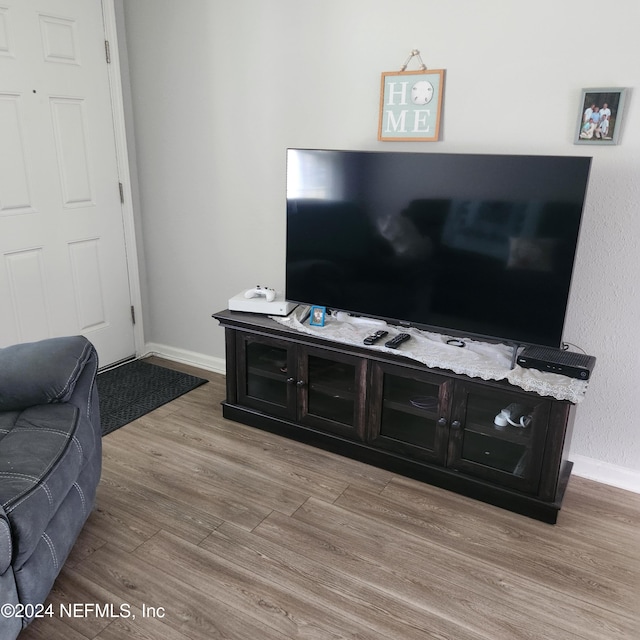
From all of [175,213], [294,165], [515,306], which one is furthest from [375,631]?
[175,213]

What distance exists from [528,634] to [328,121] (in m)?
2.29

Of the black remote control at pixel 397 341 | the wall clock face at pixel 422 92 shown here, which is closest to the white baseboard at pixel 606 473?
the black remote control at pixel 397 341

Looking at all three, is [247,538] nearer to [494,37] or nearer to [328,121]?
[328,121]

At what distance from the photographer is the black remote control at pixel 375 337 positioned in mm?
2536

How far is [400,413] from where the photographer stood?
102 inches

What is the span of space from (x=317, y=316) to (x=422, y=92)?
109 centimetres

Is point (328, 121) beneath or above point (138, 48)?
beneath

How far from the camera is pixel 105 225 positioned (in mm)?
3492

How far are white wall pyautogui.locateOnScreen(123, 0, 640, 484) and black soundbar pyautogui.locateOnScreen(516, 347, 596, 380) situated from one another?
256 mm

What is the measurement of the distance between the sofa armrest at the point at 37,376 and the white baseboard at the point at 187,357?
1.59 meters

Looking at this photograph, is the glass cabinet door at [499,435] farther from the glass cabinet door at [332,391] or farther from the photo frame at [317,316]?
the photo frame at [317,316]

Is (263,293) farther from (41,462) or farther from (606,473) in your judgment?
(606,473)

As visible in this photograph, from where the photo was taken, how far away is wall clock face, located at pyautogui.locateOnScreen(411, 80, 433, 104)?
8.46 ft

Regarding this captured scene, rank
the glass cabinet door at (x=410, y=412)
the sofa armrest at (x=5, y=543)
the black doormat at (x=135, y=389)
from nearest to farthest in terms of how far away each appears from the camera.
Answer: the sofa armrest at (x=5, y=543), the glass cabinet door at (x=410, y=412), the black doormat at (x=135, y=389)
